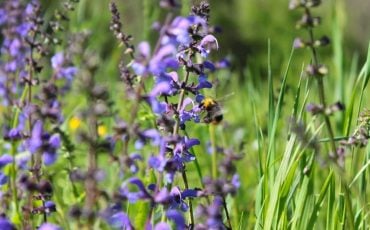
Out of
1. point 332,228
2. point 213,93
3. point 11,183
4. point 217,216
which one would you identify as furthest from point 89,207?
point 213,93

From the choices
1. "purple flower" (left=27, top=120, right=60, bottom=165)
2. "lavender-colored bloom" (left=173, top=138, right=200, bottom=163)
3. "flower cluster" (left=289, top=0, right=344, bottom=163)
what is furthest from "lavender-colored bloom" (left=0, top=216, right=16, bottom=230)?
"flower cluster" (left=289, top=0, right=344, bottom=163)

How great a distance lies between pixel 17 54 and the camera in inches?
142

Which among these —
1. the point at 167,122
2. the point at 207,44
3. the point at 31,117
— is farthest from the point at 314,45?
the point at 31,117

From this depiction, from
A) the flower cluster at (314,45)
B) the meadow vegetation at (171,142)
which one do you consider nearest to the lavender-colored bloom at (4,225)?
the meadow vegetation at (171,142)

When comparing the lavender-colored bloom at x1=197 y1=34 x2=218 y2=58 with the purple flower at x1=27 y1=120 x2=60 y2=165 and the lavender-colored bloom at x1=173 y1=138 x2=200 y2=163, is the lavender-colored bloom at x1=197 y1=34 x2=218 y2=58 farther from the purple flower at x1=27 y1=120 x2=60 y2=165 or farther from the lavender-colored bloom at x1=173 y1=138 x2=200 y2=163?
the purple flower at x1=27 y1=120 x2=60 y2=165

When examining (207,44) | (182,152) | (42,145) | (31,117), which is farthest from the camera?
(31,117)

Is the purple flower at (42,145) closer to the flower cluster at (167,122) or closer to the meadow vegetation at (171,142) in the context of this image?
the meadow vegetation at (171,142)

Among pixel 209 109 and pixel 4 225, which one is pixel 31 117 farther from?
pixel 4 225

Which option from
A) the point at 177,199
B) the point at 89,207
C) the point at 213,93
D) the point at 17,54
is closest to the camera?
the point at 89,207

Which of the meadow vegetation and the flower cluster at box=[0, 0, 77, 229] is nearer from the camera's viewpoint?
the meadow vegetation

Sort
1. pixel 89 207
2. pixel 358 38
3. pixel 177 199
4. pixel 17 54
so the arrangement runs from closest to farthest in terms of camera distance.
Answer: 1. pixel 89 207
2. pixel 177 199
3. pixel 17 54
4. pixel 358 38

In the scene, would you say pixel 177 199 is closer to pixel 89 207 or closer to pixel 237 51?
pixel 89 207

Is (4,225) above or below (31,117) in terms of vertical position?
below

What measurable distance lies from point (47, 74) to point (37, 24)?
417 centimetres
